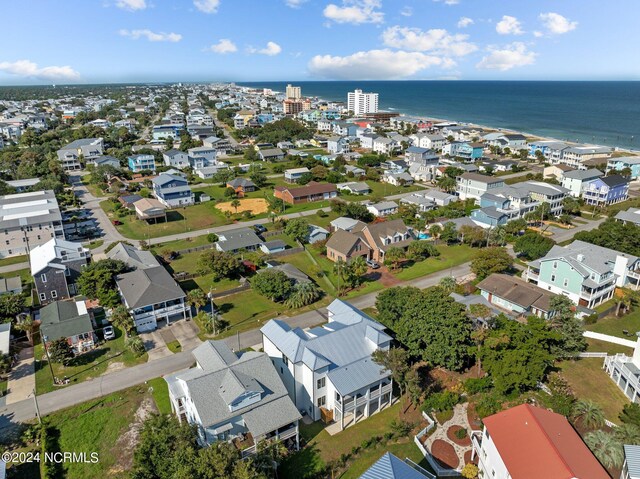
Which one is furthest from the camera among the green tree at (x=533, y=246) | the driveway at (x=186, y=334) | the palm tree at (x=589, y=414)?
the green tree at (x=533, y=246)

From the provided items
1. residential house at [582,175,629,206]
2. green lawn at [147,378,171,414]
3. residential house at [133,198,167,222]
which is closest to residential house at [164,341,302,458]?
green lawn at [147,378,171,414]

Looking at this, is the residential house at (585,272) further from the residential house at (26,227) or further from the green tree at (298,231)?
the residential house at (26,227)

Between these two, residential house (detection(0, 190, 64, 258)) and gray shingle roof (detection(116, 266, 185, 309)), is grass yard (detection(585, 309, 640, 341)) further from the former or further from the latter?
residential house (detection(0, 190, 64, 258))

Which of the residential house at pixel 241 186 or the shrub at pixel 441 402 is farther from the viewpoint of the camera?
the residential house at pixel 241 186

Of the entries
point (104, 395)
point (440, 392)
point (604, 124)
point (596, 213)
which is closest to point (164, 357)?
point (104, 395)

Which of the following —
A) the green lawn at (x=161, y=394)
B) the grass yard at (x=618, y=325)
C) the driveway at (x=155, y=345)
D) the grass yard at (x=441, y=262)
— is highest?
the grass yard at (x=441, y=262)

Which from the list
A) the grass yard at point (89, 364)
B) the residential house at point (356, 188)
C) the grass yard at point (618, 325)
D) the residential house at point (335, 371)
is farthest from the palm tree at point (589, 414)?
the residential house at point (356, 188)

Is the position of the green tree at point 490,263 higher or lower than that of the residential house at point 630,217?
lower

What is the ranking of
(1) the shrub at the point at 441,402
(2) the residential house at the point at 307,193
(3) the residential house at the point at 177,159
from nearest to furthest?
(1) the shrub at the point at 441,402
(2) the residential house at the point at 307,193
(3) the residential house at the point at 177,159
